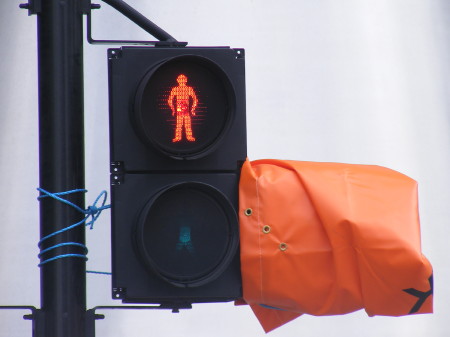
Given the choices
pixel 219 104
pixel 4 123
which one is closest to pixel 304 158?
pixel 4 123

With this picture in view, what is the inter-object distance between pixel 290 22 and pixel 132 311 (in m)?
1.40

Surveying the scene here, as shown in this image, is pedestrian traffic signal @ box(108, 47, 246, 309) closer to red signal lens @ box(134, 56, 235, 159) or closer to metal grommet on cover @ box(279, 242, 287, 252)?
red signal lens @ box(134, 56, 235, 159)

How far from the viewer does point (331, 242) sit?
9.16 ft

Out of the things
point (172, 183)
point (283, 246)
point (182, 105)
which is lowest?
point (283, 246)

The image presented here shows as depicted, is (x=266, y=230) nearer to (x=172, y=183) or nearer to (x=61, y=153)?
(x=172, y=183)

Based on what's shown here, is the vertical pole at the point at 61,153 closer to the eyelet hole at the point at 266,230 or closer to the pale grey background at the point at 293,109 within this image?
the eyelet hole at the point at 266,230

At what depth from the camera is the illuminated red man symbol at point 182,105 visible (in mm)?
2789

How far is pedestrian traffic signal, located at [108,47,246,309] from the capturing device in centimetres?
279

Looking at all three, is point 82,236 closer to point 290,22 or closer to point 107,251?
point 107,251

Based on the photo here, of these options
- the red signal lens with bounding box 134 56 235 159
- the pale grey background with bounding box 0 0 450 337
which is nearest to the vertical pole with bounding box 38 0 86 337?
the red signal lens with bounding box 134 56 235 159

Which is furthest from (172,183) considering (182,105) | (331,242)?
(331,242)

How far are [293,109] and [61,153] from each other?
1.67 meters

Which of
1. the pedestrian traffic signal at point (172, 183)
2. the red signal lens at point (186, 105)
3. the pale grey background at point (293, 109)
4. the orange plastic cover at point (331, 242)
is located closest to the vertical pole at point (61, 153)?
the pedestrian traffic signal at point (172, 183)

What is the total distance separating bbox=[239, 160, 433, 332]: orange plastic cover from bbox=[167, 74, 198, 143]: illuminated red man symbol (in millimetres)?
216
